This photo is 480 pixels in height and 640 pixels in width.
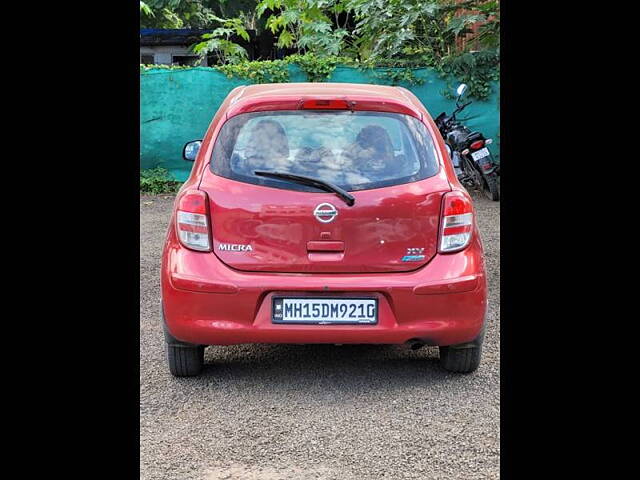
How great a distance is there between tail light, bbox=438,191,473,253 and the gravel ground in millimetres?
865

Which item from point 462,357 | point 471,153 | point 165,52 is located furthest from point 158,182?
point 165,52

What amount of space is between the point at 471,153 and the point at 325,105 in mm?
7899

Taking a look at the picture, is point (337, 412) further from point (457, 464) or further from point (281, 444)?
point (457, 464)

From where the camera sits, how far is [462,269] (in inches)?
177

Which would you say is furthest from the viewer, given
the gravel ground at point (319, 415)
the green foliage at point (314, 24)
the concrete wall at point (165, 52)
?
the concrete wall at point (165, 52)

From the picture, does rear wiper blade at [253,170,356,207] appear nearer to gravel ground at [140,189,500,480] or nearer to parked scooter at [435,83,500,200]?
gravel ground at [140,189,500,480]

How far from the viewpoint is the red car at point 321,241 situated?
14.3ft

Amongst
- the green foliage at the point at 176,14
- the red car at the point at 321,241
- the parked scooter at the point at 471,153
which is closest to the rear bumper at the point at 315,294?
the red car at the point at 321,241

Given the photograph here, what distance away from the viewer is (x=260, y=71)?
12953 millimetres

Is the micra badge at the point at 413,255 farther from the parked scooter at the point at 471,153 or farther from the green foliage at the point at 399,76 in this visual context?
the green foliage at the point at 399,76

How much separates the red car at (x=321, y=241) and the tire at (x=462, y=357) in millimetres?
137

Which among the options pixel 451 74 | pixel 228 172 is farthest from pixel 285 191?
pixel 451 74

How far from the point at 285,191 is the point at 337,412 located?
1.23 meters
